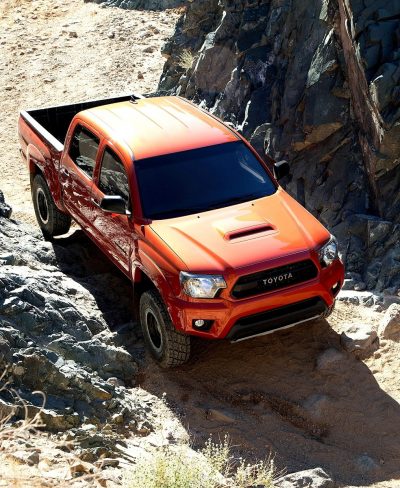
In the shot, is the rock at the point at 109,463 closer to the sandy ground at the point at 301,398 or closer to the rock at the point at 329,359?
the sandy ground at the point at 301,398

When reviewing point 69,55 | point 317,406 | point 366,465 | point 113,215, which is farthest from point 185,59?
point 366,465

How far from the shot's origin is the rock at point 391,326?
873cm

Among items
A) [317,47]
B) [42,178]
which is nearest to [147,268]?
[42,178]

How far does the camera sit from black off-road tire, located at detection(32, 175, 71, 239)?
10.6 meters

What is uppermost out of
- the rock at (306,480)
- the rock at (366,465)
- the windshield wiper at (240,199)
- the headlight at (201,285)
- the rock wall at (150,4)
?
the windshield wiper at (240,199)

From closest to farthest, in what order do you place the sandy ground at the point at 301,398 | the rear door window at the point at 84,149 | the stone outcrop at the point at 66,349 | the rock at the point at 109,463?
the rock at the point at 109,463 → the stone outcrop at the point at 66,349 → the sandy ground at the point at 301,398 → the rear door window at the point at 84,149

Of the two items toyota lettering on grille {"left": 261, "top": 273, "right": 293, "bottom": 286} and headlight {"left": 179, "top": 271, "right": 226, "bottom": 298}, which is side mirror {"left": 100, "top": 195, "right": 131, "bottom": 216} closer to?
headlight {"left": 179, "top": 271, "right": 226, "bottom": 298}

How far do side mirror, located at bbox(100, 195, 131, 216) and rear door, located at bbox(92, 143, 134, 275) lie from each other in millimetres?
143

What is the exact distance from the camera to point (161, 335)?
26.2 feet

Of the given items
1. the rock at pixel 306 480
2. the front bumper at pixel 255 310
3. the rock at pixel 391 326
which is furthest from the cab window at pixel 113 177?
the rock at pixel 306 480

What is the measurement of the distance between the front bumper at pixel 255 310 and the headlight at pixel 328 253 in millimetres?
73

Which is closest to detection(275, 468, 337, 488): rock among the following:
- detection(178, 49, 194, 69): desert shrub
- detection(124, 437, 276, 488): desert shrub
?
detection(124, 437, 276, 488): desert shrub

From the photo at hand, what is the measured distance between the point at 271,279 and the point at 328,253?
673mm

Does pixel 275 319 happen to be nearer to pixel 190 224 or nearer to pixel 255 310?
pixel 255 310
